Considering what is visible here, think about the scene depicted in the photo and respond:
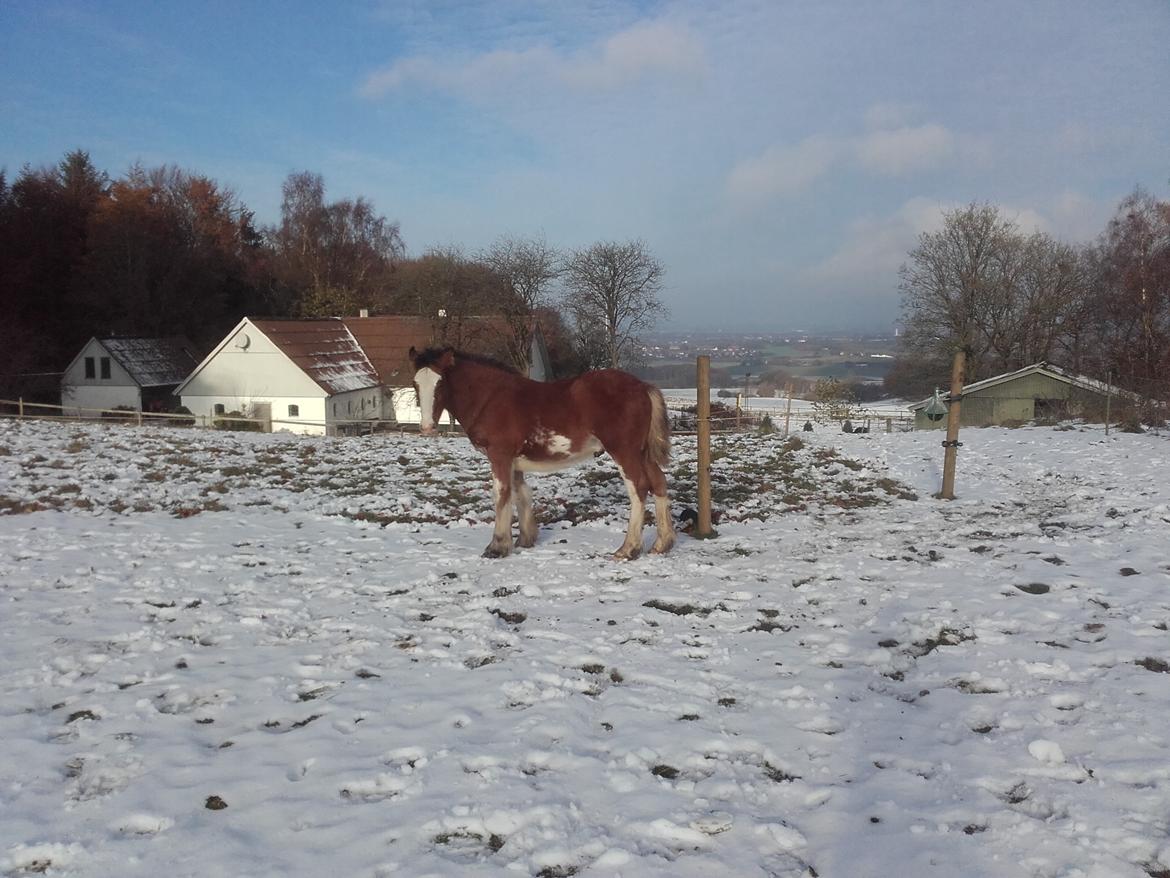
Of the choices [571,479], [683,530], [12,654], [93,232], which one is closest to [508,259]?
[93,232]

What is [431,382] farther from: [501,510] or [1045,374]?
[1045,374]

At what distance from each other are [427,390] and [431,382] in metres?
0.10

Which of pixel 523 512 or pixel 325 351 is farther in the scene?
pixel 325 351

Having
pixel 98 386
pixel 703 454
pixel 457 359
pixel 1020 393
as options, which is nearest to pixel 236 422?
pixel 98 386

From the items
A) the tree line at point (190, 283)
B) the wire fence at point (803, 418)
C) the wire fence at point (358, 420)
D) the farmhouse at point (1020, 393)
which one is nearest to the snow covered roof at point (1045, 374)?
the farmhouse at point (1020, 393)

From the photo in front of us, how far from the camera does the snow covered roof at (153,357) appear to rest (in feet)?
126

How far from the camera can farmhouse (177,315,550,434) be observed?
3441 cm

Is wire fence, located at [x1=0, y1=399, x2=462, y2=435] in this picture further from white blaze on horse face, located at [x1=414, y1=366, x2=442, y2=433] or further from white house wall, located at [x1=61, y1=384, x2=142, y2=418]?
white blaze on horse face, located at [x1=414, y1=366, x2=442, y2=433]

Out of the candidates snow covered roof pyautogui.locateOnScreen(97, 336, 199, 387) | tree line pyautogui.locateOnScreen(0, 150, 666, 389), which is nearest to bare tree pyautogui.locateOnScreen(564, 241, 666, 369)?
tree line pyautogui.locateOnScreen(0, 150, 666, 389)

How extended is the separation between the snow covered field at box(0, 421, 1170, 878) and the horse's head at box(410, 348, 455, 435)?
147 centimetres

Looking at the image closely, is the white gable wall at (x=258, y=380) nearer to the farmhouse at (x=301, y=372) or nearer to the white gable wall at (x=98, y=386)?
the farmhouse at (x=301, y=372)

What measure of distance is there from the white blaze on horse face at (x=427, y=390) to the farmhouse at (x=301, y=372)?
26341 mm

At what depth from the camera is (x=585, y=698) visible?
424 cm

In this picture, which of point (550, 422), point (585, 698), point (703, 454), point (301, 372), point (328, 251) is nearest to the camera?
point (585, 698)
